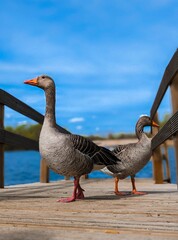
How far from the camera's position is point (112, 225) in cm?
198

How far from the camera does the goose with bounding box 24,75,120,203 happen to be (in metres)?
3.12

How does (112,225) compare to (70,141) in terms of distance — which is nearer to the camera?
(112,225)

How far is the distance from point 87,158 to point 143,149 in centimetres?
107

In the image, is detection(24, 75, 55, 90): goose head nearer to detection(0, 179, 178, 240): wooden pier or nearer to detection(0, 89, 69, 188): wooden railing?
detection(0, 89, 69, 188): wooden railing

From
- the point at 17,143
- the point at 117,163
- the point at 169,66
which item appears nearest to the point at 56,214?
the point at 117,163

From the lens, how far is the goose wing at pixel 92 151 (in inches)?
128

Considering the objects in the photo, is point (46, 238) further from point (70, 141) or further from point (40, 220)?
point (70, 141)

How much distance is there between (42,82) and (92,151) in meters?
1.05

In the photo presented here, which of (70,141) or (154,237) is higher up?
(70,141)

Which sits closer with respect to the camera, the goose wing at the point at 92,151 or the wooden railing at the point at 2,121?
the goose wing at the point at 92,151

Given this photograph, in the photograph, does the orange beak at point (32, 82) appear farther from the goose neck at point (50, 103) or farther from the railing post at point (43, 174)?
the railing post at point (43, 174)

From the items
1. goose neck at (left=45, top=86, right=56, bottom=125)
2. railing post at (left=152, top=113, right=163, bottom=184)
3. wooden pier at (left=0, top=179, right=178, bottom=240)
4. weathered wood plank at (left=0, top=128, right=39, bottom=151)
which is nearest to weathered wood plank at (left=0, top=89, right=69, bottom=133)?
weathered wood plank at (left=0, top=128, right=39, bottom=151)

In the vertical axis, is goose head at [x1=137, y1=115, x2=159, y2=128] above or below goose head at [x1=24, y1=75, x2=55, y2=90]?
below

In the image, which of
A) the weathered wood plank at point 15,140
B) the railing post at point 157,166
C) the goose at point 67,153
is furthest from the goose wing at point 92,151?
the railing post at point 157,166
